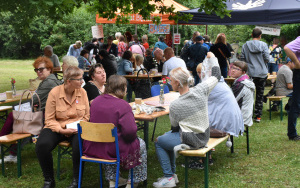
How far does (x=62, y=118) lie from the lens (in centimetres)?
444

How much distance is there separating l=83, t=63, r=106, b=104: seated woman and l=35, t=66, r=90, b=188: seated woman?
38 centimetres

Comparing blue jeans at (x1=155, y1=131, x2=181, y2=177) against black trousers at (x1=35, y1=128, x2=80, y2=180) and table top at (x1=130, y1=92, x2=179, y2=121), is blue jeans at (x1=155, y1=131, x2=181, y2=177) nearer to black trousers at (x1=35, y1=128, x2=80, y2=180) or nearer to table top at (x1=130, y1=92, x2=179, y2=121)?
table top at (x1=130, y1=92, x2=179, y2=121)

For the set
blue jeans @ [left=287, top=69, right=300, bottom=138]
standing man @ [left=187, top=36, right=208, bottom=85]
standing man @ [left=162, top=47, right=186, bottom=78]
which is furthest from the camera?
standing man @ [left=187, top=36, right=208, bottom=85]

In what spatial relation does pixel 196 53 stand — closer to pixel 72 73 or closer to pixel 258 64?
pixel 258 64

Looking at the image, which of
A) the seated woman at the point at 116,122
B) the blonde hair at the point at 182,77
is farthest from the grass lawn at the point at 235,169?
the blonde hair at the point at 182,77

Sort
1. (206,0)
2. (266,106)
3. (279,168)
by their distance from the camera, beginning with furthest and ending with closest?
(266,106), (206,0), (279,168)

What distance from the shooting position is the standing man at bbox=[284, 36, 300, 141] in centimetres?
568

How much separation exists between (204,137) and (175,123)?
340 millimetres

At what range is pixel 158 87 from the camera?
6438 mm

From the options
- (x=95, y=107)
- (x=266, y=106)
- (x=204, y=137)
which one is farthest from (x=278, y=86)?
(x=95, y=107)

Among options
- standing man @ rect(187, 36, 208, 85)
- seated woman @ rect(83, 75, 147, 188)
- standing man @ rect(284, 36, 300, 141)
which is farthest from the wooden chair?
standing man @ rect(187, 36, 208, 85)

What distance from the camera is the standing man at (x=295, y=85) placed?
5680 mm

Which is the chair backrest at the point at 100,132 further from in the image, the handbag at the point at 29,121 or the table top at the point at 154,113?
the handbag at the point at 29,121

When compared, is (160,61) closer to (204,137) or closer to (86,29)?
(204,137)
